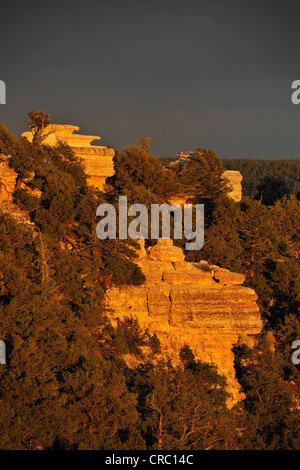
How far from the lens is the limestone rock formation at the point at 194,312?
77.3 ft

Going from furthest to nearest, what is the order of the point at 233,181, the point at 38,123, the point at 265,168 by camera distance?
1. the point at 265,168
2. the point at 233,181
3. the point at 38,123

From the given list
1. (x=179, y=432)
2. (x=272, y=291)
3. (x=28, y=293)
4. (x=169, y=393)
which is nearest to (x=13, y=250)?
(x=28, y=293)

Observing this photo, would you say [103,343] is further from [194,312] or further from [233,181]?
[233,181]

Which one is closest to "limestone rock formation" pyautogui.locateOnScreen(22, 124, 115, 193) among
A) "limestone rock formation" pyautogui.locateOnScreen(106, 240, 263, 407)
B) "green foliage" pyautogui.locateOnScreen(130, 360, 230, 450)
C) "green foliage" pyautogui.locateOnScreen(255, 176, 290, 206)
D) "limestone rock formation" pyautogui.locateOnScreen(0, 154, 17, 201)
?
"limestone rock formation" pyautogui.locateOnScreen(0, 154, 17, 201)

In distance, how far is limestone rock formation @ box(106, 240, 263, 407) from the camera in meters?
23.5

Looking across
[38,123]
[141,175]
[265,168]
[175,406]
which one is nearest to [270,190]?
[141,175]

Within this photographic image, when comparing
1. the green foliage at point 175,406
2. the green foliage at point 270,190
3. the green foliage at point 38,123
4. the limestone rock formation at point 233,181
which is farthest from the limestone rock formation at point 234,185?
the green foliage at point 175,406

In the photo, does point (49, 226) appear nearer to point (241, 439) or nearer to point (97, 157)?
point (97, 157)

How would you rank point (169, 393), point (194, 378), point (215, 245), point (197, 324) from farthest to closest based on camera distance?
1. point (215, 245)
2. point (197, 324)
3. point (194, 378)
4. point (169, 393)

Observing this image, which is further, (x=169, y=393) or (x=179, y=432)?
(x=169, y=393)

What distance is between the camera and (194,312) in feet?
77.3

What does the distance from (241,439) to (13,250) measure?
47.4ft

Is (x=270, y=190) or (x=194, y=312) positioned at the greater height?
(x=270, y=190)

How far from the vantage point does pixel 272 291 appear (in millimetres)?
32438
